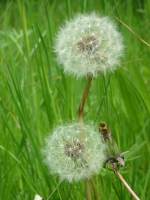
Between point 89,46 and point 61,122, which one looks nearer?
point 89,46

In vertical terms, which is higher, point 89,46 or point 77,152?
point 89,46

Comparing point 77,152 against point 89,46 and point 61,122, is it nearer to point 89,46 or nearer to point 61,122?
point 89,46

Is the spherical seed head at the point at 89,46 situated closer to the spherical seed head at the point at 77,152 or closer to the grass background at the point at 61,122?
the spherical seed head at the point at 77,152

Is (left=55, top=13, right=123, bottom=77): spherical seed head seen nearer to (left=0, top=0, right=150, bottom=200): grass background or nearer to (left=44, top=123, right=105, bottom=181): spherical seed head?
(left=44, top=123, right=105, bottom=181): spherical seed head

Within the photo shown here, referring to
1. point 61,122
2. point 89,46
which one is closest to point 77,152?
point 89,46

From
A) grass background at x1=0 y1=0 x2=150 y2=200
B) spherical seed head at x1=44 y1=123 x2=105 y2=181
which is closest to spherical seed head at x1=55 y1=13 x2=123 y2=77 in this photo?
spherical seed head at x1=44 y1=123 x2=105 y2=181

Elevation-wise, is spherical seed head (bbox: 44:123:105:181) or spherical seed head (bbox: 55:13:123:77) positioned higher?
spherical seed head (bbox: 55:13:123:77)
